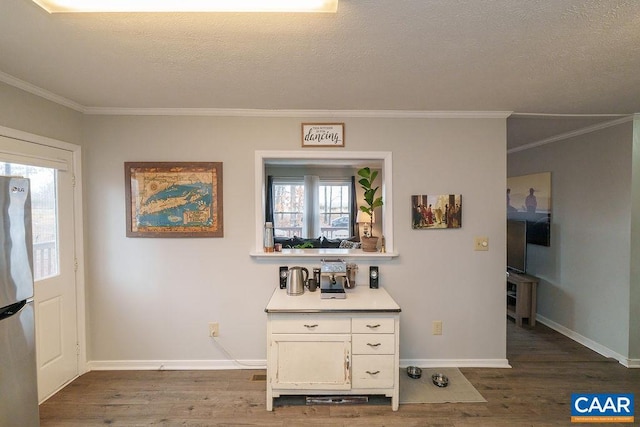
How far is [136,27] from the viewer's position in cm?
150

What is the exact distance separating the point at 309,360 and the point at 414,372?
3.44 ft

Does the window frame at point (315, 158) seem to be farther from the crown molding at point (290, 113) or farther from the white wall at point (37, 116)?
the white wall at point (37, 116)

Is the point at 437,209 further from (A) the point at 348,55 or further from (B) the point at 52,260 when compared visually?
(B) the point at 52,260

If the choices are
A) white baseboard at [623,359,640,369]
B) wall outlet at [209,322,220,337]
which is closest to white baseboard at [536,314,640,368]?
white baseboard at [623,359,640,369]

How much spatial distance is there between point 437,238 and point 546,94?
1.39 meters

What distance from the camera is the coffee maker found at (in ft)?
8.15

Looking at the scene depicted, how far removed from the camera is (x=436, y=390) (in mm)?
2451

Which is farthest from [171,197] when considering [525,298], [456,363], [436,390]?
[525,298]

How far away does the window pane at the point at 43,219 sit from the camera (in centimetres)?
228

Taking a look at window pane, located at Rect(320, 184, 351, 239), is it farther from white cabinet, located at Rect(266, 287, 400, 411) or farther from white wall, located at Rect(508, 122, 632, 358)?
white cabinet, located at Rect(266, 287, 400, 411)

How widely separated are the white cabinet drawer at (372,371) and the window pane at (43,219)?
8.01ft
